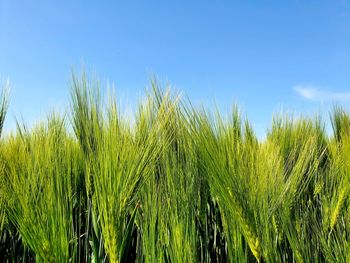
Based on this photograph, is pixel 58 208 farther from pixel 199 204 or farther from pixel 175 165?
pixel 199 204

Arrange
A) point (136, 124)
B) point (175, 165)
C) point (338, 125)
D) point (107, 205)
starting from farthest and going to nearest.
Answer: point (338, 125) → point (136, 124) → point (175, 165) → point (107, 205)

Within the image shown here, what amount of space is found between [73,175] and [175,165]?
0.52 meters

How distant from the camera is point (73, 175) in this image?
1451 mm

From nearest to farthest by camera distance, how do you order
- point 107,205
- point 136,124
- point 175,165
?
point 107,205 < point 175,165 < point 136,124

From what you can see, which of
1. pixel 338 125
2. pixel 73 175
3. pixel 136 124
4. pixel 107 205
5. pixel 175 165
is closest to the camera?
pixel 107 205

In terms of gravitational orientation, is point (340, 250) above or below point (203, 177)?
below

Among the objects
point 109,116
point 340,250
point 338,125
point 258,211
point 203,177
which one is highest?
point 338,125

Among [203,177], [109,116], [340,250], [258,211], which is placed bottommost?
[340,250]

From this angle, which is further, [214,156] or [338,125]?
[338,125]

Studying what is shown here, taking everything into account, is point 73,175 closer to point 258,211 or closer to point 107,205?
point 107,205

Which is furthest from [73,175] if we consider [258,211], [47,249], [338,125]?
[338,125]

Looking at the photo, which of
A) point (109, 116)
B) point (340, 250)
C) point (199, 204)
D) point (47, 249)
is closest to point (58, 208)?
point (47, 249)

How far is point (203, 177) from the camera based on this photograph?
1.25 meters

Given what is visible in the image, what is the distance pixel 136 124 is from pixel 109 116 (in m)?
0.16
